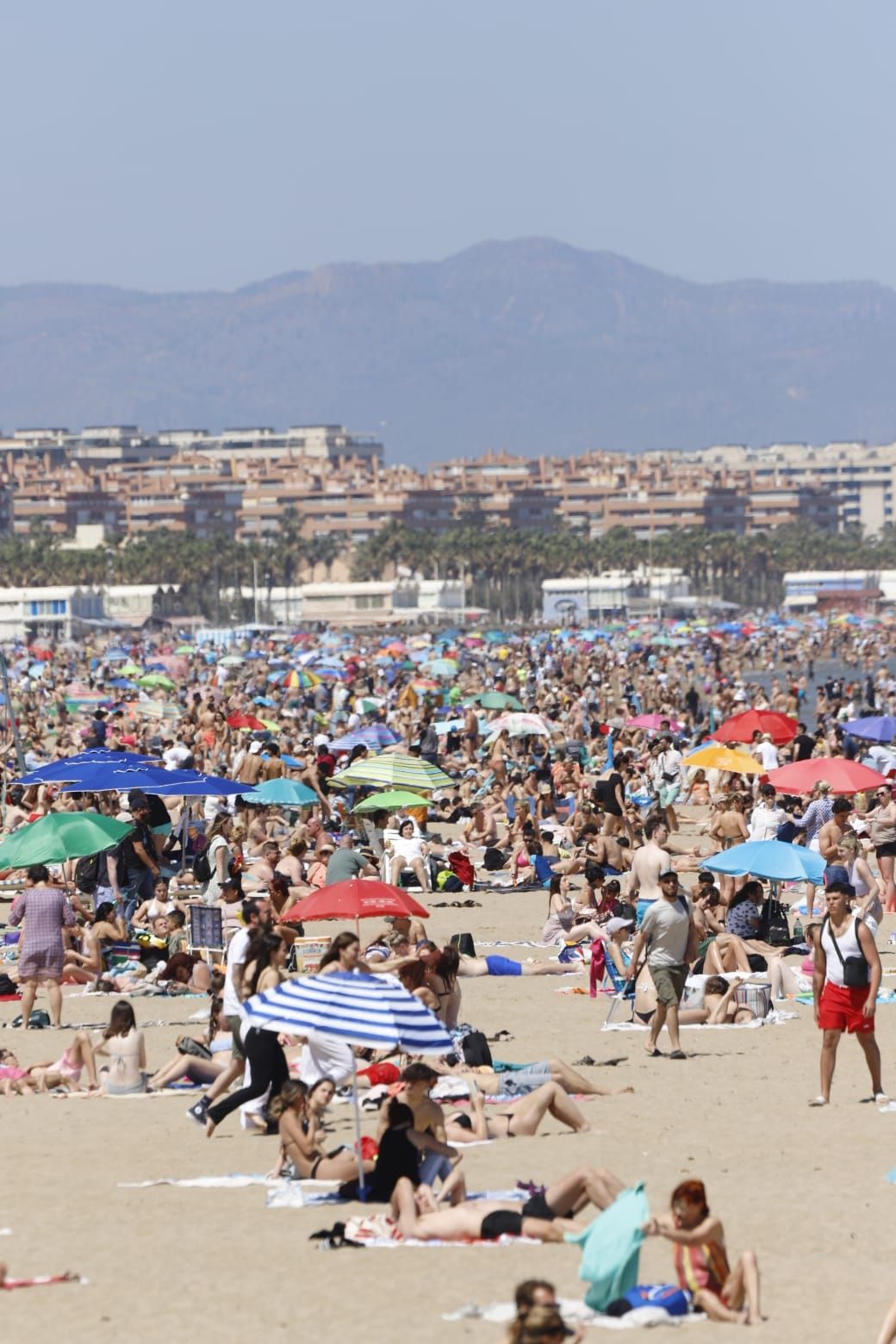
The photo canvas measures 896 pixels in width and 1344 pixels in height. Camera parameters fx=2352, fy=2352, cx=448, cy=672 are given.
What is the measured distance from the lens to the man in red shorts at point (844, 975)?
9602 millimetres

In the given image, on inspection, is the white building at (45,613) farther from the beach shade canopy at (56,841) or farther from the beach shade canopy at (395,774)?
the beach shade canopy at (56,841)

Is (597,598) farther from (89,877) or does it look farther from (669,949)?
(669,949)

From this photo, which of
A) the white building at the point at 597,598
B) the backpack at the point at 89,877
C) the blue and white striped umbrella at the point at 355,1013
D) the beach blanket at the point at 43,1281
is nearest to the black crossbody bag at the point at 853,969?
the blue and white striped umbrella at the point at 355,1013

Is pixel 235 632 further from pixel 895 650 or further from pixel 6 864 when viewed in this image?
pixel 6 864

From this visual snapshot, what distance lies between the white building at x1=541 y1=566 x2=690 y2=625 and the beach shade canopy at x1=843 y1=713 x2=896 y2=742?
79599 millimetres

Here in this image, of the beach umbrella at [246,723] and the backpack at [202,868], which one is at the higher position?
the beach umbrella at [246,723]

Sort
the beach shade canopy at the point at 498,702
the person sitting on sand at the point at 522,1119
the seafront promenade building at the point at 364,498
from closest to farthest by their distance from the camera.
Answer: the person sitting on sand at the point at 522,1119 → the beach shade canopy at the point at 498,702 → the seafront promenade building at the point at 364,498

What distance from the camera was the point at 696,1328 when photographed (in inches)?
272

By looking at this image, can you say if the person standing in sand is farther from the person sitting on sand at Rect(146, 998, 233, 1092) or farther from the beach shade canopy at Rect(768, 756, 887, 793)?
the person sitting on sand at Rect(146, 998, 233, 1092)

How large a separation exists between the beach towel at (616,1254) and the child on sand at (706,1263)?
0.05m

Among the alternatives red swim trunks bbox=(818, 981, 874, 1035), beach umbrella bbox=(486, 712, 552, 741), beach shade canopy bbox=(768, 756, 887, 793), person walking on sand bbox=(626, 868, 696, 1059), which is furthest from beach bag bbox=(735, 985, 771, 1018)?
beach umbrella bbox=(486, 712, 552, 741)

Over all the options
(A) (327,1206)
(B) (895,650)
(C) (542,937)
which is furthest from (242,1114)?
(B) (895,650)

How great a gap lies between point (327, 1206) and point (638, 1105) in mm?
2115

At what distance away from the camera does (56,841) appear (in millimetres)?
13672
